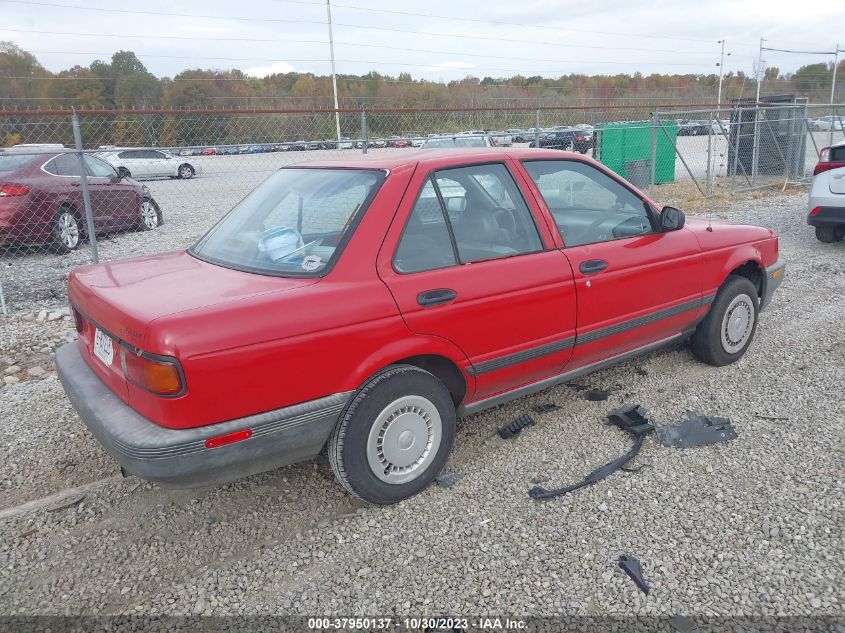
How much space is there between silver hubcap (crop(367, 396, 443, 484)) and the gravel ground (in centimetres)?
19

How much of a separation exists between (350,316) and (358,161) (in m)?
1.10

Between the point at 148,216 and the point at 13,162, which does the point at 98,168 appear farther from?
the point at 13,162

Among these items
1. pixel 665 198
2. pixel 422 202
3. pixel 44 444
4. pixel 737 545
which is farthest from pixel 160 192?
pixel 737 545

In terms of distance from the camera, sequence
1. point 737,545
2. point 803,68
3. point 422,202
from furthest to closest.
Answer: point 803,68
point 422,202
point 737,545

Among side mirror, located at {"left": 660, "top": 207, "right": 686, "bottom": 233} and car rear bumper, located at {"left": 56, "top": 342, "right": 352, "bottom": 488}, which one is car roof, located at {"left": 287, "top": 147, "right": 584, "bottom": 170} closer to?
side mirror, located at {"left": 660, "top": 207, "right": 686, "bottom": 233}

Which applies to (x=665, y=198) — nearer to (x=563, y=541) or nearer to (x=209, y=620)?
(x=563, y=541)

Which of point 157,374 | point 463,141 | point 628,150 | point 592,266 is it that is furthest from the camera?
point 628,150

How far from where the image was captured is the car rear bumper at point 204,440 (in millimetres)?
2555

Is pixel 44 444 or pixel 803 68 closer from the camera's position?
pixel 44 444

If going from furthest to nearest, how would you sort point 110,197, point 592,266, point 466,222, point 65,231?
1. point 110,197
2. point 65,231
3. point 592,266
4. point 466,222

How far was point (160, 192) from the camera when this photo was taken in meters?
17.0

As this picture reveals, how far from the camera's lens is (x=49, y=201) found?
30.4ft

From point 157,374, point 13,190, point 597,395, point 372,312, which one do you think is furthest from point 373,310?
point 13,190

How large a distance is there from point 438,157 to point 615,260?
48.8 inches
